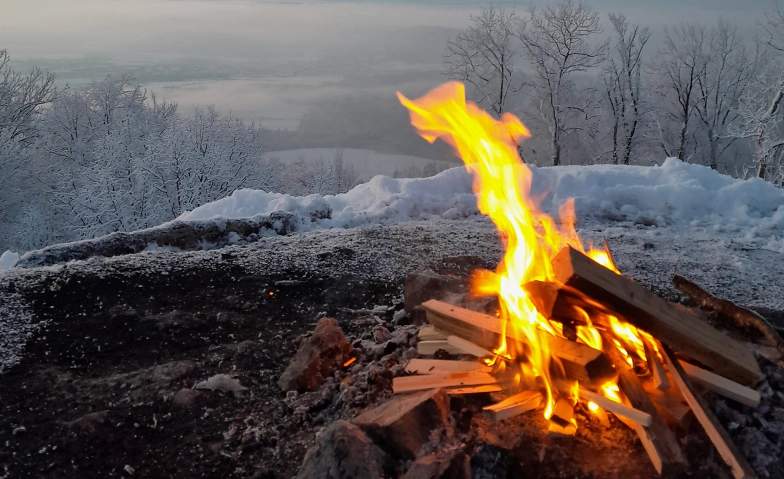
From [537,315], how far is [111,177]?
813 inches

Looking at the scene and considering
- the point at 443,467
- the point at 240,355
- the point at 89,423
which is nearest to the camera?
the point at 443,467

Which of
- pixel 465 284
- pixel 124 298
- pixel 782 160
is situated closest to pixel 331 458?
pixel 465 284

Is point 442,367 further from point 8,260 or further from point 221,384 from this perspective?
point 8,260

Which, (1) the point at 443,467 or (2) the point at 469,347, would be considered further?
(2) the point at 469,347

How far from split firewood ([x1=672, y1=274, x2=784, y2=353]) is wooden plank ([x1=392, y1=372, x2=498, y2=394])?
1.90m

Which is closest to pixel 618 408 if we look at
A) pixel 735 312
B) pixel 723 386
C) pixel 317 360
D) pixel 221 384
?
pixel 723 386

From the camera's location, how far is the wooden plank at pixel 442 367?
326cm

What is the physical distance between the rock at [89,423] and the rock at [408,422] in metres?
1.67

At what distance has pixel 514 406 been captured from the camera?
2.82 metres

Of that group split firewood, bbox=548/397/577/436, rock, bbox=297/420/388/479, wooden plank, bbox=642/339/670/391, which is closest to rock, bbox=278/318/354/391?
rock, bbox=297/420/388/479

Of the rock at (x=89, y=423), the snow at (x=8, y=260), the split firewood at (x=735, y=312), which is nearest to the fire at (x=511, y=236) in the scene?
the split firewood at (x=735, y=312)

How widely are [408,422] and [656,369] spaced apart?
4.53ft

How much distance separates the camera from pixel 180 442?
3.25m

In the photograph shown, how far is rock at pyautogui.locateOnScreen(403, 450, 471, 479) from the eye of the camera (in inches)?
97.2
